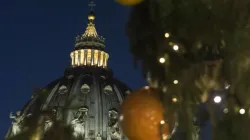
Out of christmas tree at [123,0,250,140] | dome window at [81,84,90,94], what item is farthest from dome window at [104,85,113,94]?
christmas tree at [123,0,250,140]

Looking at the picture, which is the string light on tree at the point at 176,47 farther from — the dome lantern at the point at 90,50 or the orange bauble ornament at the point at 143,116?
the dome lantern at the point at 90,50

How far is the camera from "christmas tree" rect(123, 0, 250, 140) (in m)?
4.93

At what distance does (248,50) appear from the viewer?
16.2 ft

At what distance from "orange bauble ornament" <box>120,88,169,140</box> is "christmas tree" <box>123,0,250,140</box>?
0.84 feet

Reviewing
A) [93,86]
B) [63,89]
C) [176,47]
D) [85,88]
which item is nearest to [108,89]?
[93,86]

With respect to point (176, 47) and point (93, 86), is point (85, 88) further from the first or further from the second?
point (176, 47)

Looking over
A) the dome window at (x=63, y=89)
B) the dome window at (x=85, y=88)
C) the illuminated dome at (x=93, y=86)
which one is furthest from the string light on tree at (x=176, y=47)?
the dome window at (x=63, y=89)

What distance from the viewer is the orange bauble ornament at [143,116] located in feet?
18.1

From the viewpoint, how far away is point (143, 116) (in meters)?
5.66

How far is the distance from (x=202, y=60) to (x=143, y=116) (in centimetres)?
84

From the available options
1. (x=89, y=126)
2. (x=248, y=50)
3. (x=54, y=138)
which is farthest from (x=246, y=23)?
(x=89, y=126)

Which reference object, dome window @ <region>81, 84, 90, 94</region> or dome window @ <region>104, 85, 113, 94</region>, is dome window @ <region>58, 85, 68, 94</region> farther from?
dome window @ <region>104, 85, 113, 94</region>

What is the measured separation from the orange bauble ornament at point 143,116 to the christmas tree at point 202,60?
256mm

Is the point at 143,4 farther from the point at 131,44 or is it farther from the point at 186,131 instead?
the point at 186,131
